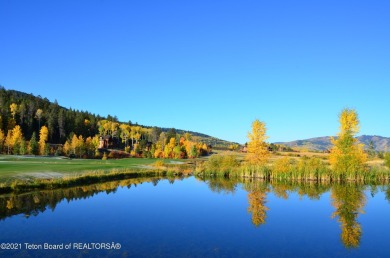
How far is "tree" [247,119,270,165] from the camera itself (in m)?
63.2

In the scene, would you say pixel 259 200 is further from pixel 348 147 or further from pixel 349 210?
pixel 348 147

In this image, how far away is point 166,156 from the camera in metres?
132

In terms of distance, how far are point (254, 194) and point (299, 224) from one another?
13.8 meters

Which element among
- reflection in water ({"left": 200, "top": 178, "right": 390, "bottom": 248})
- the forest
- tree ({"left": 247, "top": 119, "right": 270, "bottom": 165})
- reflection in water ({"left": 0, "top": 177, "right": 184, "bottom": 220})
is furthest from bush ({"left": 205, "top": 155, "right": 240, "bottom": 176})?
the forest

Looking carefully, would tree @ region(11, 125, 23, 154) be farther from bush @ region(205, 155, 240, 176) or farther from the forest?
bush @ region(205, 155, 240, 176)

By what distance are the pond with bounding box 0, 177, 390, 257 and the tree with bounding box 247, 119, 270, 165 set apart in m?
24.8

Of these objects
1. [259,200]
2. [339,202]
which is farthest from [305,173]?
[259,200]

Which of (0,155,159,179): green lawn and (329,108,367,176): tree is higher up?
(329,108,367,176): tree

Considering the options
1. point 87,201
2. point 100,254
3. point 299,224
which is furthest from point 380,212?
point 87,201

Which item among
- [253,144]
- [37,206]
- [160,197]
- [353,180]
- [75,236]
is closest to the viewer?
[75,236]

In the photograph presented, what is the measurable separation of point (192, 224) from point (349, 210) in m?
14.5

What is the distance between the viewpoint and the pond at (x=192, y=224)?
56.3 ft

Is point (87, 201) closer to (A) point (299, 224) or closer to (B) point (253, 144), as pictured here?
(A) point (299, 224)

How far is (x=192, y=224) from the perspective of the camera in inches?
922
